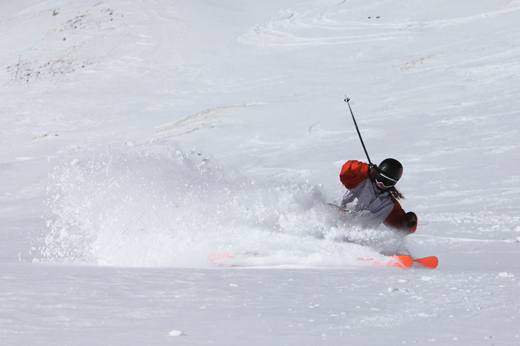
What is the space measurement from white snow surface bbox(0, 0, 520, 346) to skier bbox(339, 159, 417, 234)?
0.18 meters

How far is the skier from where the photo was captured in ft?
22.6

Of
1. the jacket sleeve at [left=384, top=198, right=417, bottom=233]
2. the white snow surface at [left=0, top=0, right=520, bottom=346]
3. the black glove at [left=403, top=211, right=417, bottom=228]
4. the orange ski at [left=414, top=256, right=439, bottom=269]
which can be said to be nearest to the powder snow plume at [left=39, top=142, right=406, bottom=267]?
the white snow surface at [left=0, top=0, right=520, bottom=346]

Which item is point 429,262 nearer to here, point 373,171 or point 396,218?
point 396,218

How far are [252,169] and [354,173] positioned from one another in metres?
8.00

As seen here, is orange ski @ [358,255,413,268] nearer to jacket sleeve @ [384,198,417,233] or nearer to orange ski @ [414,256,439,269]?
orange ski @ [414,256,439,269]

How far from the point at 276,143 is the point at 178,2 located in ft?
75.6

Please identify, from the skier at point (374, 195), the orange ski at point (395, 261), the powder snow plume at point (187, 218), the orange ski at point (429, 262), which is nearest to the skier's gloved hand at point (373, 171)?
the skier at point (374, 195)

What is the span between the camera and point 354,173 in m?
6.98

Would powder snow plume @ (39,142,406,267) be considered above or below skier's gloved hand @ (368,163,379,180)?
below

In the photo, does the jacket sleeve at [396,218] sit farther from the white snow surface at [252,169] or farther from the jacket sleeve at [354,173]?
the jacket sleeve at [354,173]

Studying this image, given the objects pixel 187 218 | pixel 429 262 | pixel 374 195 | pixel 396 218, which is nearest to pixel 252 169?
pixel 187 218

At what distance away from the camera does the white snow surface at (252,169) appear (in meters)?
3.87

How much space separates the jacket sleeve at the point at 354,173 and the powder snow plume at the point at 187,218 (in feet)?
1.41

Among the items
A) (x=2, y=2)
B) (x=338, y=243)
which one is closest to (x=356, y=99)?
(x=338, y=243)
